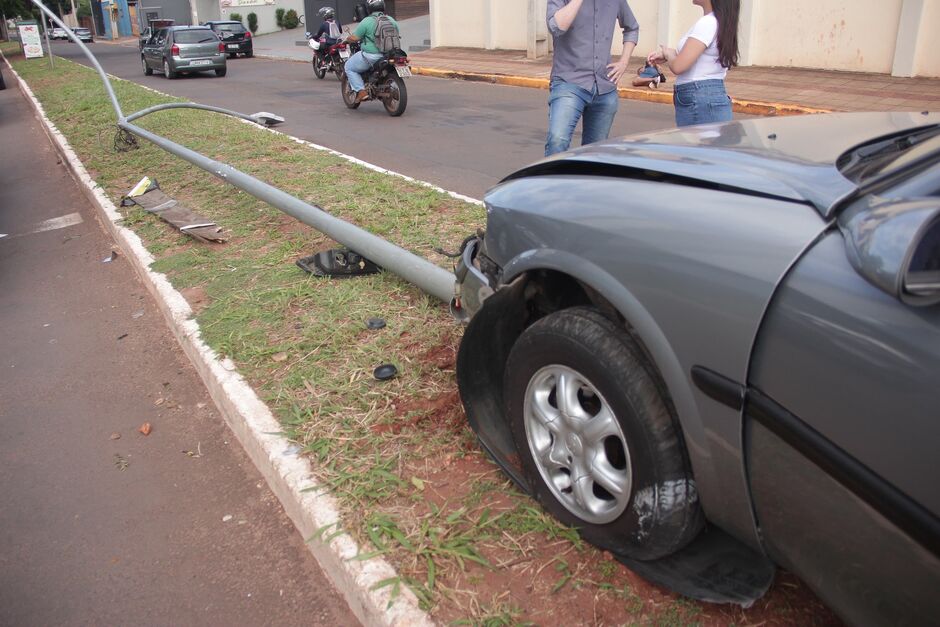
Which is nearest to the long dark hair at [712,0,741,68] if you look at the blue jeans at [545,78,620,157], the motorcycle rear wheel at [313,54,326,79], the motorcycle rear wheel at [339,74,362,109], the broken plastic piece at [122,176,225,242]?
the blue jeans at [545,78,620,157]

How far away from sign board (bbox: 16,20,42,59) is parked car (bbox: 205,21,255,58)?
28.3 feet

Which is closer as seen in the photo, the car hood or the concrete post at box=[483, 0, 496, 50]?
the car hood

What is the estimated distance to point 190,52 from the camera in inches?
901

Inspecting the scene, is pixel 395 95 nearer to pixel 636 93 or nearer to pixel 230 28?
pixel 636 93

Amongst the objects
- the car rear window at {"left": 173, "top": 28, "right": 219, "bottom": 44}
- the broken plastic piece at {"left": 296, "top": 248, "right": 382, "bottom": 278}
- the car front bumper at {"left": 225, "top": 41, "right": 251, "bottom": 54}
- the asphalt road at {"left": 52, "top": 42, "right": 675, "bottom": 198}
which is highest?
the car rear window at {"left": 173, "top": 28, "right": 219, "bottom": 44}

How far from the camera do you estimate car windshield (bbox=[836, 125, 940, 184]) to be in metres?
2.02

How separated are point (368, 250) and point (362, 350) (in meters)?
0.85

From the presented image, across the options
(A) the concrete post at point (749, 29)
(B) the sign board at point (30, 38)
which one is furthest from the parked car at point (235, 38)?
(A) the concrete post at point (749, 29)

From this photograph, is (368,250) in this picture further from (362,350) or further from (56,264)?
(56,264)

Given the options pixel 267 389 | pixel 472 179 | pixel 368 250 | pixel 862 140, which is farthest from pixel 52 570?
pixel 472 179

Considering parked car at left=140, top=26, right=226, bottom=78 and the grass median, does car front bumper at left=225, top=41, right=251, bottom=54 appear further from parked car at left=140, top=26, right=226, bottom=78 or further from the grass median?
the grass median

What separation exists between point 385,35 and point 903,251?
11576 mm

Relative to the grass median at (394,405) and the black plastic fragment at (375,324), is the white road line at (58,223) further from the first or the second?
the black plastic fragment at (375,324)

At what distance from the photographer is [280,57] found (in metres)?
28.9
